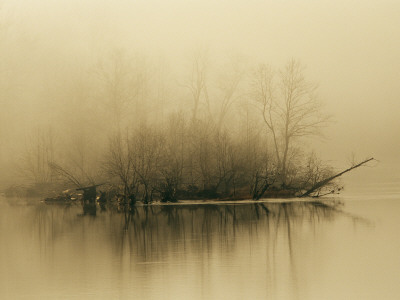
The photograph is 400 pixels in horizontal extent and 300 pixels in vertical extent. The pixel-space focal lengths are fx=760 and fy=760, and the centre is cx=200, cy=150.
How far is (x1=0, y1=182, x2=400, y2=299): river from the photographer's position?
1210cm

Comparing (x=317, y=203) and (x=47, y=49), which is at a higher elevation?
(x=47, y=49)

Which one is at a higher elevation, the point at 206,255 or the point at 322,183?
the point at 322,183

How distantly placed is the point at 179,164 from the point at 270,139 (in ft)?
29.4

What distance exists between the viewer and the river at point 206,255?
1210cm

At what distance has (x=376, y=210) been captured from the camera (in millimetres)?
27547

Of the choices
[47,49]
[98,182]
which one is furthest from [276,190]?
[47,49]

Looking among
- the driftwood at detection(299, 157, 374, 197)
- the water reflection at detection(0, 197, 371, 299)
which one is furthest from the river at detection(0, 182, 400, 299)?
the driftwood at detection(299, 157, 374, 197)

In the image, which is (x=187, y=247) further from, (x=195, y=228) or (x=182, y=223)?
(x=182, y=223)

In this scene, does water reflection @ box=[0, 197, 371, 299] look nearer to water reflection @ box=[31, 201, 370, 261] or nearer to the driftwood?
water reflection @ box=[31, 201, 370, 261]

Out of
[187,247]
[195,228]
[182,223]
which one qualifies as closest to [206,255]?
[187,247]

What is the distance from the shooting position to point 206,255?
16.1 metres

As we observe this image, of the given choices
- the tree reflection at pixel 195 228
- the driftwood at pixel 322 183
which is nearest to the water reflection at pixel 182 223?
the tree reflection at pixel 195 228

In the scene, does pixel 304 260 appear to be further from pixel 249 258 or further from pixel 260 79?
pixel 260 79

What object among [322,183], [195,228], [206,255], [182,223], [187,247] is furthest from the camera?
[322,183]
